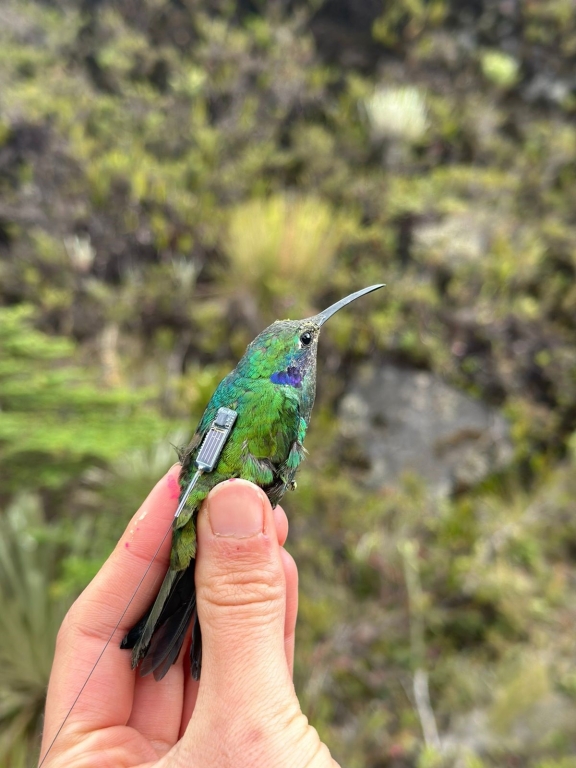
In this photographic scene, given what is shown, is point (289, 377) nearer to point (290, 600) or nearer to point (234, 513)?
point (234, 513)

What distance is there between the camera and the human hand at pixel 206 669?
3.24ft

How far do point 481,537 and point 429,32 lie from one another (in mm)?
5638

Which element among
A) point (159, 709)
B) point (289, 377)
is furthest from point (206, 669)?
point (289, 377)

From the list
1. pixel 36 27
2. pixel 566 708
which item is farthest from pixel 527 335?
pixel 36 27

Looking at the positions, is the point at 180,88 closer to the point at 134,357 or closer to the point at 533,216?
the point at 134,357

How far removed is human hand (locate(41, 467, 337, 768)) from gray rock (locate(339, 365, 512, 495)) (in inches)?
96.3

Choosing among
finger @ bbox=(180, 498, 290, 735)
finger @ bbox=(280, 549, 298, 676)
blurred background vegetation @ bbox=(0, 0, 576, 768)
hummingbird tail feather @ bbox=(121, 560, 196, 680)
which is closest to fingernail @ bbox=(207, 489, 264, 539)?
hummingbird tail feather @ bbox=(121, 560, 196, 680)

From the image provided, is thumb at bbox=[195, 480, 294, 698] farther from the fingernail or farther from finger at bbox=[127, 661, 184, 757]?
finger at bbox=[127, 661, 184, 757]

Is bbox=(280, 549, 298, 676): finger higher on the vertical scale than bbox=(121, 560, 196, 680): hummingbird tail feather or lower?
lower

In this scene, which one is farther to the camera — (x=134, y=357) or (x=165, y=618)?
(x=134, y=357)

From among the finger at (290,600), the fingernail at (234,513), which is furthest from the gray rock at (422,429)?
the fingernail at (234,513)

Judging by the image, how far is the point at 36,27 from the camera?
5.08 m

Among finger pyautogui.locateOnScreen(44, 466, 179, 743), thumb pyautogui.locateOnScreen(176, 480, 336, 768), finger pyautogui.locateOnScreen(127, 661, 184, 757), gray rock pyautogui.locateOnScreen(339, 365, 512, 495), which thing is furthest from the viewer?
gray rock pyautogui.locateOnScreen(339, 365, 512, 495)

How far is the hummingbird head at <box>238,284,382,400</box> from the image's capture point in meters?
1.17
